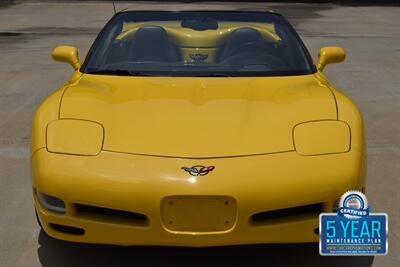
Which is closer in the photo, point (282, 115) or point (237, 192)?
point (237, 192)

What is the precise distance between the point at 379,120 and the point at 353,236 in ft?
11.3

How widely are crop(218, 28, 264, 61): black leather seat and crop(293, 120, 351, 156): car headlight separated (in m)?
1.24

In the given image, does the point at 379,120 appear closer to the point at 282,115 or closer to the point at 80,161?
the point at 282,115

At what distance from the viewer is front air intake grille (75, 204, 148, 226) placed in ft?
8.59

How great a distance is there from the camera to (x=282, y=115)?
3.03m

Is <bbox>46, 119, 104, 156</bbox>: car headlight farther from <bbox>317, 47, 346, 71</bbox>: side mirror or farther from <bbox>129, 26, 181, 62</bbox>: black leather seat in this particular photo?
<bbox>317, 47, 346, 71</bbox>: side mirror

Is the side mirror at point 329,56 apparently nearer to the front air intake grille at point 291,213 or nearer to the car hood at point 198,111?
the car hood at point 198,111

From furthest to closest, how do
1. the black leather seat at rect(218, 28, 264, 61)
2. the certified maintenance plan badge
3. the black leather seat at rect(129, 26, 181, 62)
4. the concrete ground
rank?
1. the black leather seat at rect(218, 28, 264, 61)
2. the black leather seat at rect(129, 26, 181, 62)
3. the concrete ground
4. the certified maintenance plan badge

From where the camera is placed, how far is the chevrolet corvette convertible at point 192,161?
2555 millimetres

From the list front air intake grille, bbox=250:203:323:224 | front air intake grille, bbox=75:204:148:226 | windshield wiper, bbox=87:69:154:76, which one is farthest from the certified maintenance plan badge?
windshield wiper, bbox=87:69:154:76

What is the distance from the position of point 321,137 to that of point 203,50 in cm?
222

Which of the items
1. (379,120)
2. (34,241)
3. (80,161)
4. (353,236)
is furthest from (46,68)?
(353,236)

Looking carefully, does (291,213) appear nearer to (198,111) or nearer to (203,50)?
(198,111)

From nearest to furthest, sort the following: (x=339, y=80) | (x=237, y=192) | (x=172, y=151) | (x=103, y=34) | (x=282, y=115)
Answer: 1. (x=237, y=192)
2. (x=172, y=151)
3. (x=282, y=115)
4. (x=103, y=34)
5. (x=339, y=80)
